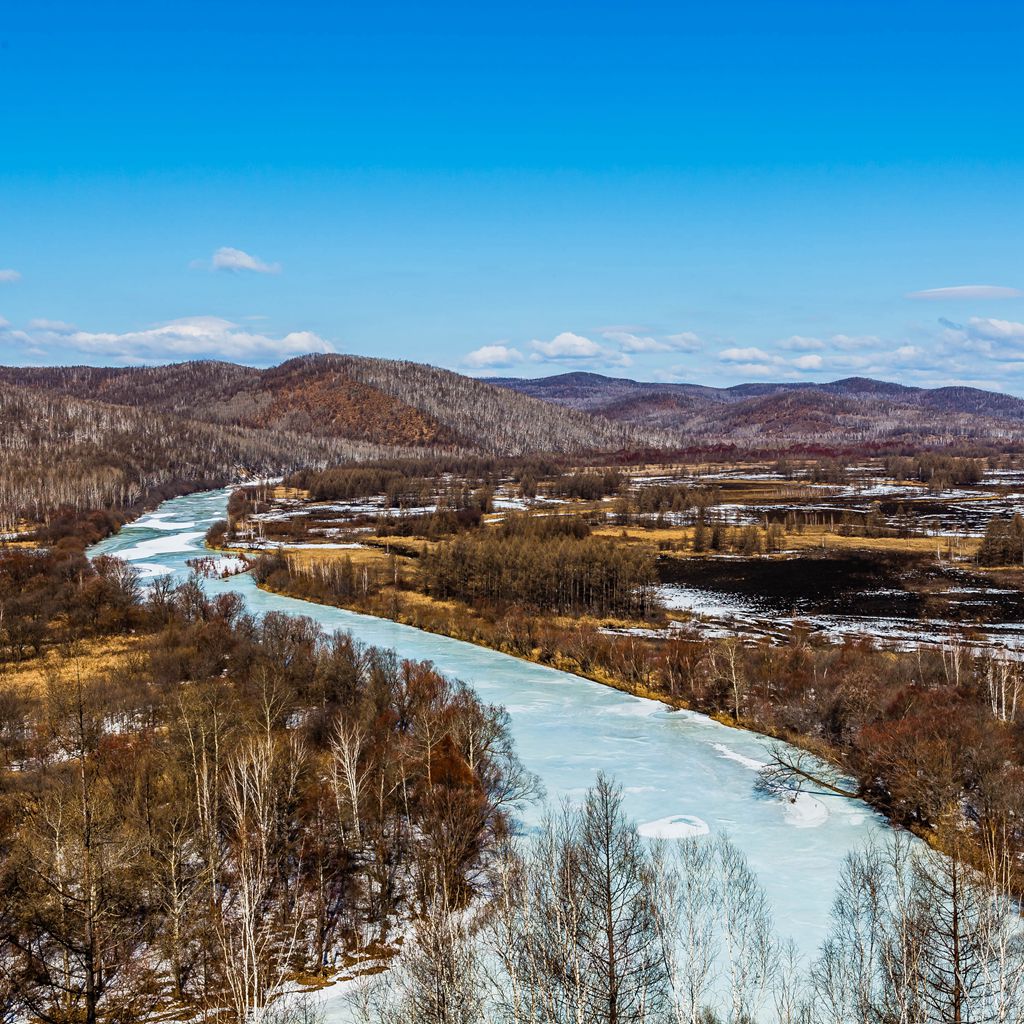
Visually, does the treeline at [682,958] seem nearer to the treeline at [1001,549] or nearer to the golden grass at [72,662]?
the golden grass at [72,662]

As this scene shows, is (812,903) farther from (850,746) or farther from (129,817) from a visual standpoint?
(129,817)

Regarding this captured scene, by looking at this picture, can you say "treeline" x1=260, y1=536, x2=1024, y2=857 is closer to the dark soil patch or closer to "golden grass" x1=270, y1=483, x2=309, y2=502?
the dark soil patch

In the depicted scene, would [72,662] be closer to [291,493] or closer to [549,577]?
[549,577]

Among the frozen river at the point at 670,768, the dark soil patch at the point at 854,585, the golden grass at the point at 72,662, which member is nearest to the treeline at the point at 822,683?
the frozen river at the point at 670,768

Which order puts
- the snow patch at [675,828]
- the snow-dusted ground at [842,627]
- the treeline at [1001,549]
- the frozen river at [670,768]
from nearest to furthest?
the frozen river at [670,768], the snow patch at [675,828], the snow-dusted ground at [842,627], the treeline at [1001,549]

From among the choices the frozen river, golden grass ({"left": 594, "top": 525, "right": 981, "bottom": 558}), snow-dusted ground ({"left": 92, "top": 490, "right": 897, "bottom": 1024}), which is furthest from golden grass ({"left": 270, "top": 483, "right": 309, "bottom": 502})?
snow-dusted ground ({"left": 92, "top": 490, "right": 897, "bottom": 1024})
